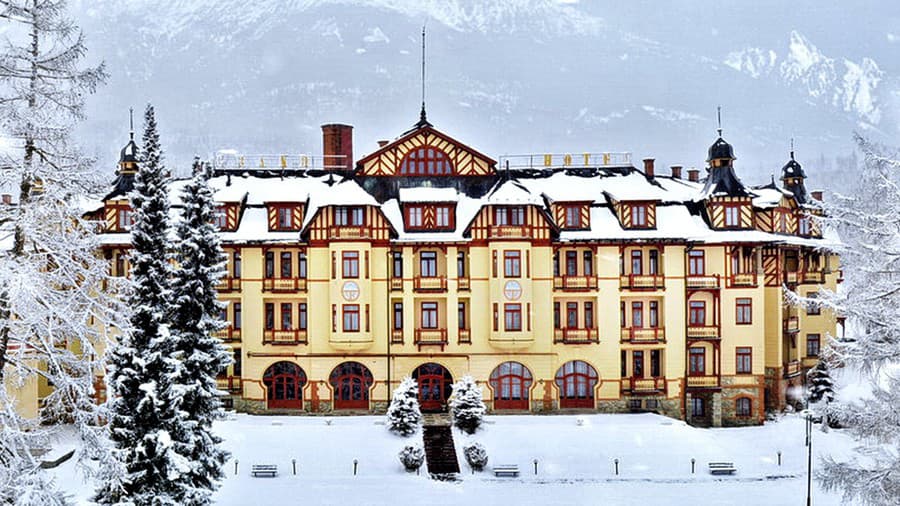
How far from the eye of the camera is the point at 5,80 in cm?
1392

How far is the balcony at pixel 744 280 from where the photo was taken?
4931 cm

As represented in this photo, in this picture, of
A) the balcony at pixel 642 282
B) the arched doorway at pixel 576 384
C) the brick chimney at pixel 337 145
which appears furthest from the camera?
the brick chimney at pixel 337 145

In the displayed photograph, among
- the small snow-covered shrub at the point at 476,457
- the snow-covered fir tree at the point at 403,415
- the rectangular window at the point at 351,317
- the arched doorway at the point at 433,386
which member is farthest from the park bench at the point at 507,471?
the rectangular window at the point at 351,317

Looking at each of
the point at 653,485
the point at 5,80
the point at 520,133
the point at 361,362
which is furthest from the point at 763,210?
the point at 520,133

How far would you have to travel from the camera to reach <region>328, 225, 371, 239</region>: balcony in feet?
154

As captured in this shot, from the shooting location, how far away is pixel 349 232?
154 ft

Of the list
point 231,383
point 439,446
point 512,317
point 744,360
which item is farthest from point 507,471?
point 744,360

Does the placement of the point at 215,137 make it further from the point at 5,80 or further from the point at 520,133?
the point at 5,80

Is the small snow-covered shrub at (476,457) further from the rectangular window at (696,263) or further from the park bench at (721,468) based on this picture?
the rectangular window at (696,263)

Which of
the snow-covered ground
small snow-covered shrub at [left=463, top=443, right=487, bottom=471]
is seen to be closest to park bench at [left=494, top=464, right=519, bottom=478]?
the snow-covered ground

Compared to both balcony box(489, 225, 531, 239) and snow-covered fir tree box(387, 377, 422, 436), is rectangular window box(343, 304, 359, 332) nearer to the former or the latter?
snow-covered fir tree box(387, 377, 422, 436)

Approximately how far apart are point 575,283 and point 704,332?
7793 mm

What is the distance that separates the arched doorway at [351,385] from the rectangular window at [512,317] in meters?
8.01

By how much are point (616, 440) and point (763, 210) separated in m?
17.3
